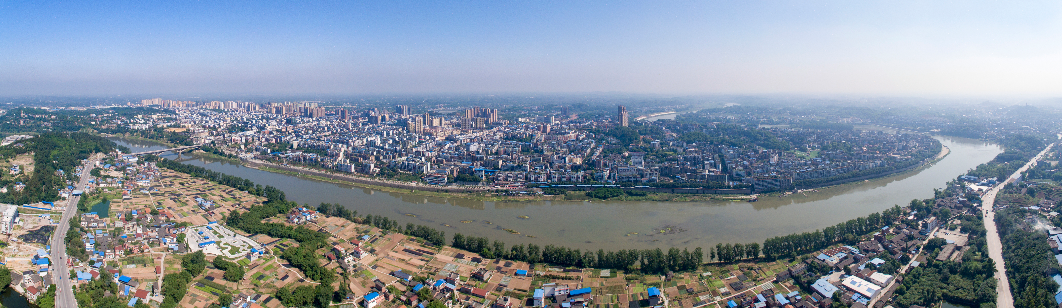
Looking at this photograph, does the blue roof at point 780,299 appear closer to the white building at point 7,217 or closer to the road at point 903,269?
the road at point 903,269

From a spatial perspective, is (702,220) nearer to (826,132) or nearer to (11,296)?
(11,296)

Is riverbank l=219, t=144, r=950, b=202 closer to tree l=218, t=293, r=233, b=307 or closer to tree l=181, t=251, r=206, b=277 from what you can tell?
tree l=181, t=251, r=206, b=277

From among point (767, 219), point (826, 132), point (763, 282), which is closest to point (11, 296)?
point (763, 282)

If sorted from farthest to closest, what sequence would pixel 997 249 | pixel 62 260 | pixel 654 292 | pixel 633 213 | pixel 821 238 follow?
pixel 633 213 < pixel 821 238 < pixel 997 249 < pixel 62 260 < pixel 654 292

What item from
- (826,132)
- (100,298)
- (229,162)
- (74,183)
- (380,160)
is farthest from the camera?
(826,132)

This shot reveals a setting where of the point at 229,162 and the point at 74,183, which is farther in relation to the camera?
the point at 229,162

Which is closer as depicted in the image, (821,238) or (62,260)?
(62,260)

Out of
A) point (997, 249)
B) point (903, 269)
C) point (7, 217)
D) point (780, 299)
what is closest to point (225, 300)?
point (7, 217)

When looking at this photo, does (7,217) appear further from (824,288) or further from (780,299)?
(824,288)
